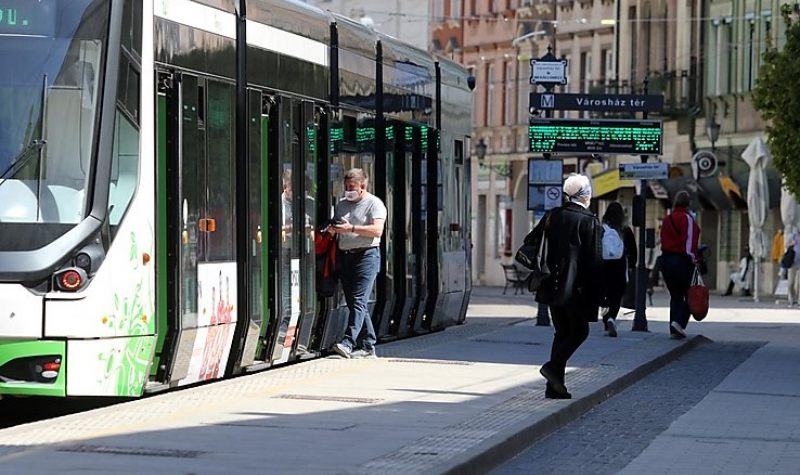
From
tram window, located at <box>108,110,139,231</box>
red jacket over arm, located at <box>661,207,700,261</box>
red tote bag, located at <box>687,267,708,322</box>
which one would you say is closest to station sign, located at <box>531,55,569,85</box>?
red jacket over arm, located at <box>661,207,700,261</box>

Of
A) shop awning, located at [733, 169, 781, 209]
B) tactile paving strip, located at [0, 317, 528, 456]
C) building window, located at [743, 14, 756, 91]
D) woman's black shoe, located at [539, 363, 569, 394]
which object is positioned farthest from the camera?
building window, located at [743, 14, 756, 91]

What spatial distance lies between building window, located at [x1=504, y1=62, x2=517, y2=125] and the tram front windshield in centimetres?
6257

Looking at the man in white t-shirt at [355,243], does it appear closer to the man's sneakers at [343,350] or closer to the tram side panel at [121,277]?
the man's sneakers at [343,350]

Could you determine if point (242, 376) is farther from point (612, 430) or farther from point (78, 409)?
point (612, 430)

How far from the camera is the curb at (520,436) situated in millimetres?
12680

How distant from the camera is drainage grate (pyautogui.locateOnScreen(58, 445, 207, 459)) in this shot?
1263 centimetres

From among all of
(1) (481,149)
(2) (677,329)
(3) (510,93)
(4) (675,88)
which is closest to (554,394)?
(2) (677,329)

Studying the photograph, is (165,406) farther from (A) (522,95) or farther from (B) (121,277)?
(A) (522,95)

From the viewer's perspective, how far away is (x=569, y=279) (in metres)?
17.6

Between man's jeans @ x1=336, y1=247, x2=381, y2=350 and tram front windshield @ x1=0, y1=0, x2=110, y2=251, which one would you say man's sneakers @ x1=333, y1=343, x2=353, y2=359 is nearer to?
man's jeans @ x1=336, y1=247, x2=381, y2=350

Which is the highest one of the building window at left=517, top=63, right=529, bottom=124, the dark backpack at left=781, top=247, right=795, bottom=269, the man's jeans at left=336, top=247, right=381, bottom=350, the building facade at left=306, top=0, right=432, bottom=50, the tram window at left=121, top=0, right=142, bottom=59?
the building facade at left=306, top=0, right=432, bottom=50

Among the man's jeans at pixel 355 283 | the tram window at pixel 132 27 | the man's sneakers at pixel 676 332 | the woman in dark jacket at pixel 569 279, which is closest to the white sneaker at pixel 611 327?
the man's sneakers at pixel 676 332

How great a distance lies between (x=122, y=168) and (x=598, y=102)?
15840mm

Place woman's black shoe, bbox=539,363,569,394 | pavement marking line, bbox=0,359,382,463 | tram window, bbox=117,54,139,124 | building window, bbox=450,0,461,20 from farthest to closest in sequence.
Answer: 1. building window, bbox=450,0,461,20
2. woman's black shoe, bbox=539,363,569,394
3. tram window, bbox=117,54,139,124
4. pavement marking line, bbox=0,359,382,463
